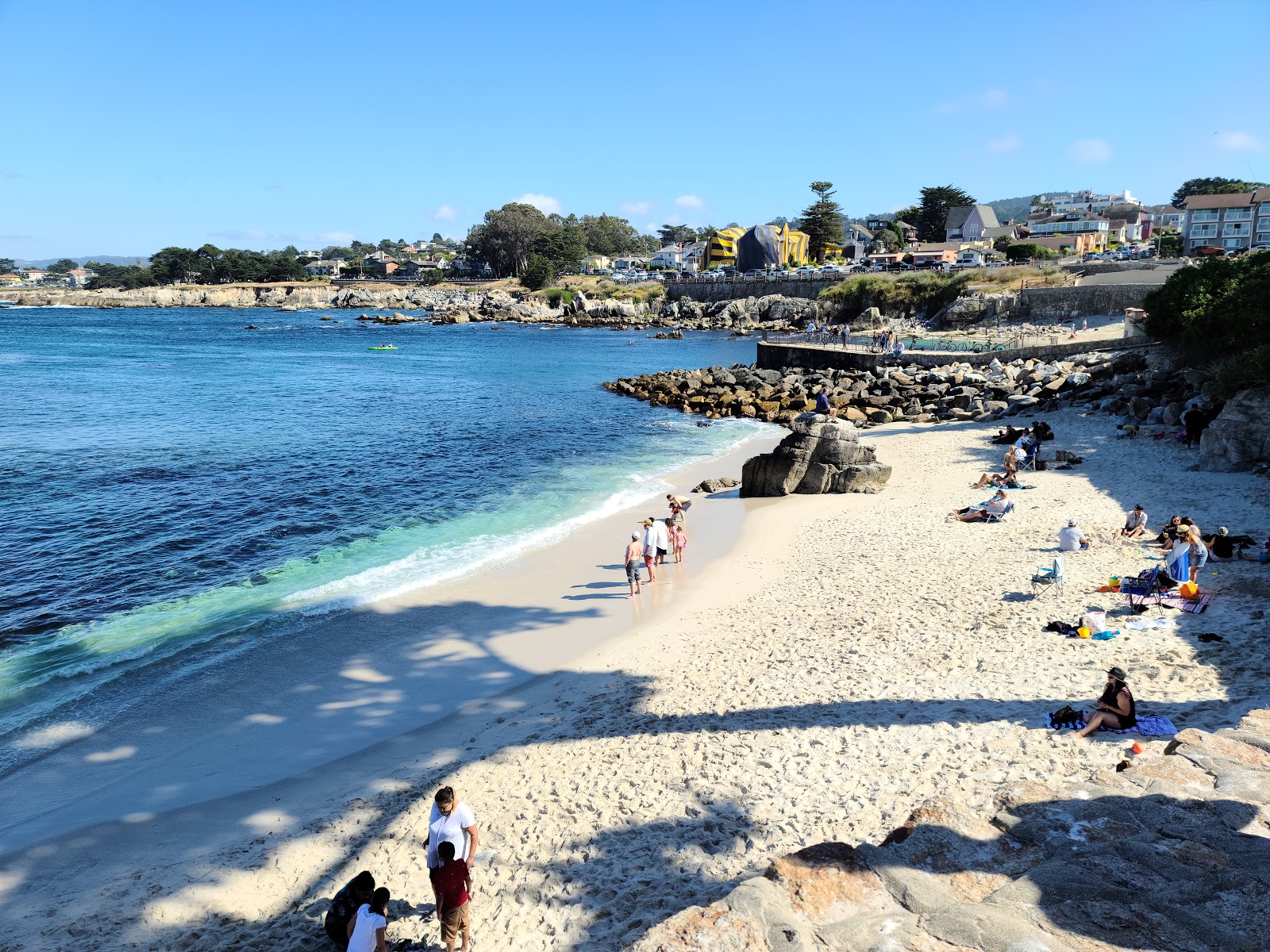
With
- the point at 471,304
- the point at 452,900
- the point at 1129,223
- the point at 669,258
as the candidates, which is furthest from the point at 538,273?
the point at 452,900

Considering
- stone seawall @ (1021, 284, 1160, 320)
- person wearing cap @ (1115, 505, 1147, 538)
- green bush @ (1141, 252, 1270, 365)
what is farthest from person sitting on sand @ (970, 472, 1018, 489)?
stone seawall @ (1021, 284, 1160, 320)

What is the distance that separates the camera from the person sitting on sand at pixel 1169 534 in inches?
495

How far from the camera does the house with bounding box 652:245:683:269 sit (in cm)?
15425

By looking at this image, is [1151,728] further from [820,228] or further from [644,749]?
[820,228]

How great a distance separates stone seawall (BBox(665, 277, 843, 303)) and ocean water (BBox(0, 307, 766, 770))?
35231mm

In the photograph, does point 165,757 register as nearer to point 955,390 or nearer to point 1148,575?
point 1148,575

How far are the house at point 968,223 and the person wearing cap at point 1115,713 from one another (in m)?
109

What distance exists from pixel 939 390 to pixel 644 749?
28.8 meters

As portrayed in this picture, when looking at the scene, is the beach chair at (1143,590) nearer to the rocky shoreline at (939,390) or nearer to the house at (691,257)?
the rocky shoreline at (939,390)

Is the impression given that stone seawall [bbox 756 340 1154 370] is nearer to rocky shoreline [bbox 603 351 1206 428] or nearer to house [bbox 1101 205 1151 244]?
rocky shoreline [bbox 603 351 1206 428]

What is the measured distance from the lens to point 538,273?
126 m

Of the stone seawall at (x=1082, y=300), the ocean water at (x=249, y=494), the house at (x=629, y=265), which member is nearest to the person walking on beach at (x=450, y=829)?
the ocean water at (x=249, y=494)

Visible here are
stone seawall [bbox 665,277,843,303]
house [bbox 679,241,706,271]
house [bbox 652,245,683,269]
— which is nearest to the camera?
stone seawall [bbox 665,277,843,303]

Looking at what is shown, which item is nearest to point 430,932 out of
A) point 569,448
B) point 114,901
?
point 114,901
